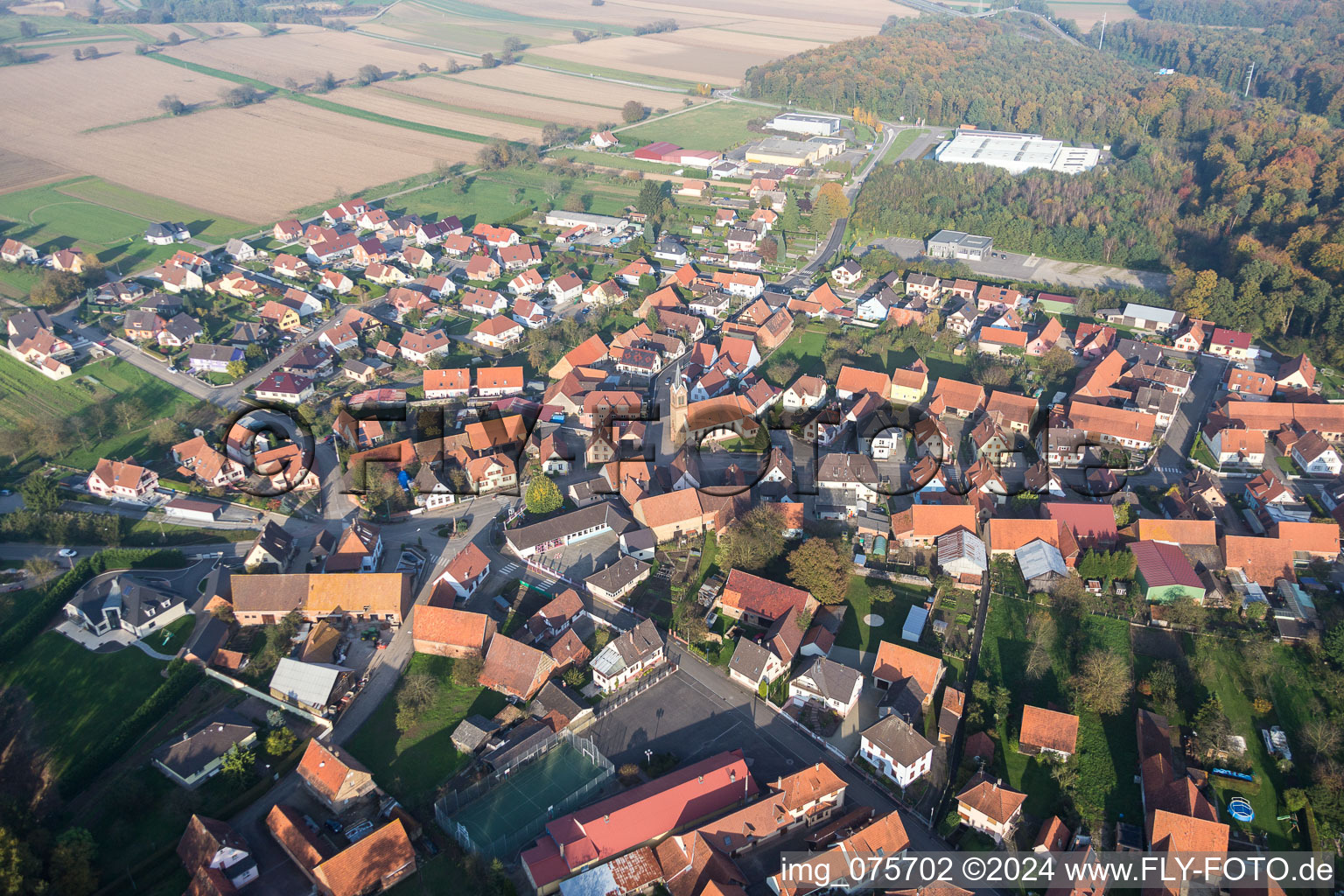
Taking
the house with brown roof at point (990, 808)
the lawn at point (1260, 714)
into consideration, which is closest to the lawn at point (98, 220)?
the house with brown roof at point (990, 808)

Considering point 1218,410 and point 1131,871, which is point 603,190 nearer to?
point 1218,410

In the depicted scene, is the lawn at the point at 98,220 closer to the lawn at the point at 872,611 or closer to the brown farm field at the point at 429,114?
the brown farm field at the point at 429,114

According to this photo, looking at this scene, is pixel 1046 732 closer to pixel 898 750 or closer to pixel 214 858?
pixel 898 750

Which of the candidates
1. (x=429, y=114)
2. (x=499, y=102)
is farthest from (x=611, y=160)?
(x=429, y=114)

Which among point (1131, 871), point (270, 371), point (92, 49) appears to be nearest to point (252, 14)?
point (92, 49)

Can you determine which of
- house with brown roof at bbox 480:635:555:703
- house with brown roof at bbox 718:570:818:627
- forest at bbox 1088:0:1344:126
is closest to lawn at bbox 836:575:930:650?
house with brown roof at bbox 718:570:818:627
